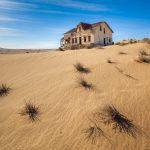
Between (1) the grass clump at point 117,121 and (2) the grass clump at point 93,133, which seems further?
(1) the grass clump at point 117,121

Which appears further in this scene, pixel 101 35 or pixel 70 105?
pixel 101 35

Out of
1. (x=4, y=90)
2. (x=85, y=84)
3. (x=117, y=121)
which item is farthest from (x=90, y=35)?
(x=117, y=121)

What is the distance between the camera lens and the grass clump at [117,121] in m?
4.62

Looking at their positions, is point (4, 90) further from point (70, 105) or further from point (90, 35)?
point (90, 35)

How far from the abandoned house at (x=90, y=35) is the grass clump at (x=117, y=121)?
26.3 metres

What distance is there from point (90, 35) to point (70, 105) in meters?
28.2

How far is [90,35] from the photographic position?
107ft

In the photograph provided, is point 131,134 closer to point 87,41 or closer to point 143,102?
point 143,102

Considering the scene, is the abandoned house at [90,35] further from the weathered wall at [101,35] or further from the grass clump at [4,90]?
the grass clump at [4,90]

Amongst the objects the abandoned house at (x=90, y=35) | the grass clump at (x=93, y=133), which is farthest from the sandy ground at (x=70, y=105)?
the abandoned house at (x=90, y=35)

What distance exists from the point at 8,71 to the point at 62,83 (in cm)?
322

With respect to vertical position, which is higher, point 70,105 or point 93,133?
point 70,105

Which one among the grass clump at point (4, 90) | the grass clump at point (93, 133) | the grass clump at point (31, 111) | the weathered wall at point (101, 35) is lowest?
the grass clump at point (93, 133)

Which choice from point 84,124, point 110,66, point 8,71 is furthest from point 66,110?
point 8,71
